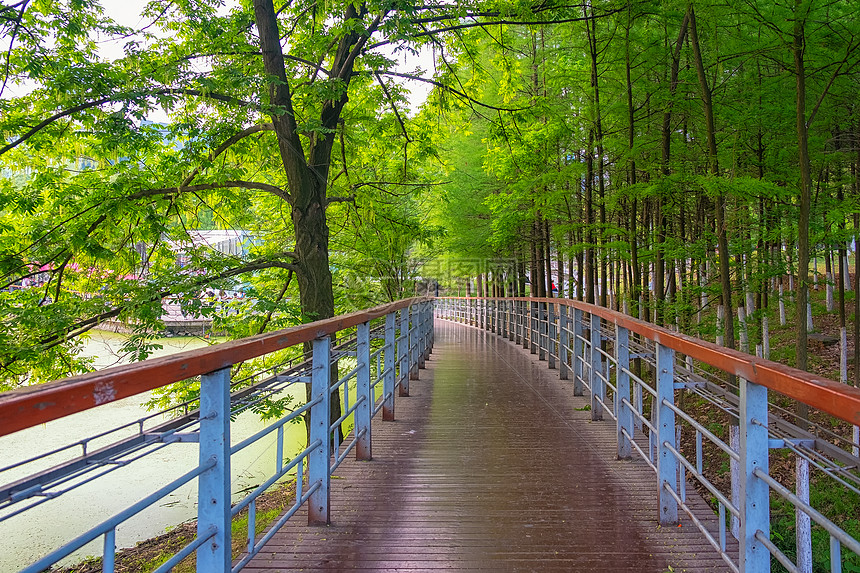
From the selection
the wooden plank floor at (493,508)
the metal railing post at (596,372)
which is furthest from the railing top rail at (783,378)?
the metal railing post at (596,372)

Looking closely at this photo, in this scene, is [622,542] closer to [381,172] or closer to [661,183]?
[661,183]

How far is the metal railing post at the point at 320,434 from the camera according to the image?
9.93ft

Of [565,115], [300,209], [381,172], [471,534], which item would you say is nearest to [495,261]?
[381,172]

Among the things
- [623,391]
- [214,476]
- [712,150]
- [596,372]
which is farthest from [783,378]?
[712,150]

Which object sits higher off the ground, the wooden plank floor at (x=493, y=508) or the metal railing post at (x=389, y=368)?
the metal railing post at (x=389, y=368)

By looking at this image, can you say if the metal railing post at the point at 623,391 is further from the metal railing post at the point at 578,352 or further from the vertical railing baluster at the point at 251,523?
the vertical railing baluster at the point at 251,523

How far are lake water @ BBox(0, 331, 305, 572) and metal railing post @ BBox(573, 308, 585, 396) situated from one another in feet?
12.5

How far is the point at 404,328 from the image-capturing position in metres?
7.07

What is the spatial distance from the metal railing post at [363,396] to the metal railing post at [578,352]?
2.95 m

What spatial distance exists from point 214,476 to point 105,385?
67 cm

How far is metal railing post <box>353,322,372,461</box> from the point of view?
13.2ft

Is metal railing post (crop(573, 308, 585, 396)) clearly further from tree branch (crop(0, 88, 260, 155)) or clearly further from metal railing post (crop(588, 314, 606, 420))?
tree branch (crop(0, 88, 260, 155))

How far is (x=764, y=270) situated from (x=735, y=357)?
26.7ft

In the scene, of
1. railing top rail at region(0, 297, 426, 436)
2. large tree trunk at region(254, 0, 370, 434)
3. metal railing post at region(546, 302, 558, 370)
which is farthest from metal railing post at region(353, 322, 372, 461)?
metal railing post at region(546, 302, 558, 370)
